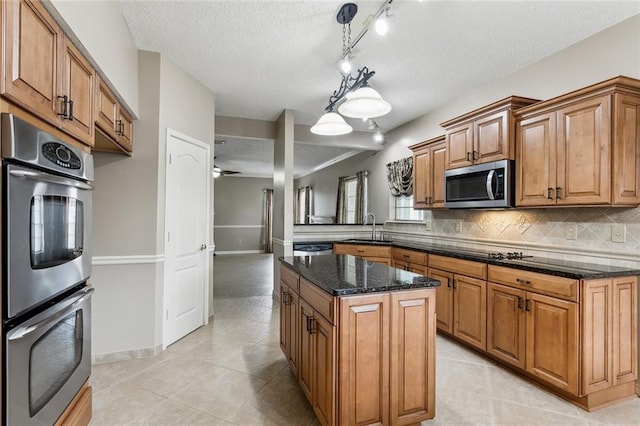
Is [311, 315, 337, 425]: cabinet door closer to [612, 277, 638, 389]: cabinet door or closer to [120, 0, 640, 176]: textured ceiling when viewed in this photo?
[612, 277, 638, 389]: cabinet door

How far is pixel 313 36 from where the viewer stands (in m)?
2.67

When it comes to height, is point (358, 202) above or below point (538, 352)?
above

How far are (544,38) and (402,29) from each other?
1.21 m

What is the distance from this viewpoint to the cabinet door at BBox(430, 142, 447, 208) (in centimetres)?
379

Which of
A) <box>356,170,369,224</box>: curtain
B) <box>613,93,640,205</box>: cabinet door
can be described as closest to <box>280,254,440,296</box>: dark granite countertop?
<box>613,93,640,205</box>: cabinet door

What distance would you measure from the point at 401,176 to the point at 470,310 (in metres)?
2.50

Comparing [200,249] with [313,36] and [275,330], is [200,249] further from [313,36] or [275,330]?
[313,36]

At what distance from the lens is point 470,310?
3.00 metres

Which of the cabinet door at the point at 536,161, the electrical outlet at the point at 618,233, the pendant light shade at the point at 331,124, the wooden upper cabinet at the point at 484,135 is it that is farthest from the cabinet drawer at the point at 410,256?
the pendant light shade at the point at 331,124

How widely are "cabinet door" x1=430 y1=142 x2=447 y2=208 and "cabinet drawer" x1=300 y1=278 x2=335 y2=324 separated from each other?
7.88ft

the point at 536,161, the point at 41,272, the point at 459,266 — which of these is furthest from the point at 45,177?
the point at 536,161

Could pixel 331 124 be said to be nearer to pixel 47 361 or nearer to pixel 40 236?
pixel 40 236

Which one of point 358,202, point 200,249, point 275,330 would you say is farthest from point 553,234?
point 358,202

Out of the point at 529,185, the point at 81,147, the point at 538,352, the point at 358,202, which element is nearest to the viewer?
the point at 81,147
